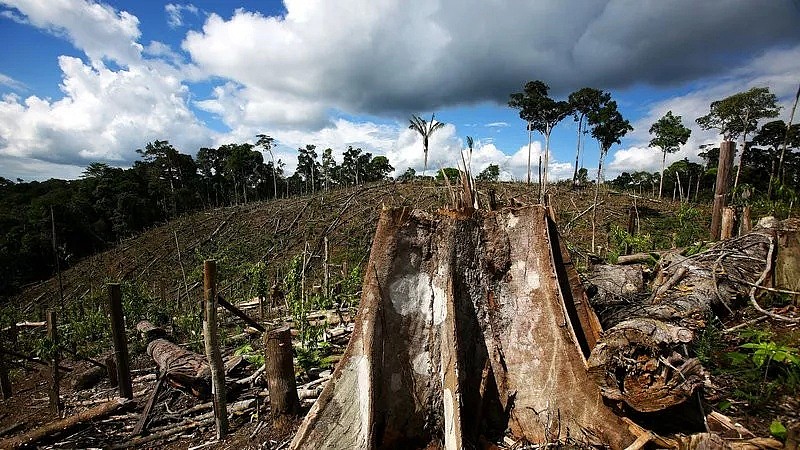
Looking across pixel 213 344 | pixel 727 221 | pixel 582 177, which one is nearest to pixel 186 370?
pixel 213 344

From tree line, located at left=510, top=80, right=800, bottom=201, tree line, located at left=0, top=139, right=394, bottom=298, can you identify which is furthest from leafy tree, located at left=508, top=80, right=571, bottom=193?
tree line, located at left=0, top=139, right=394, bottom=298

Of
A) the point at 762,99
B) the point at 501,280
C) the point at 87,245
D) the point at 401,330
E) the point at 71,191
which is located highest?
the point at 762,99

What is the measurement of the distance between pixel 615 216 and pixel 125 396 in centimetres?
2491

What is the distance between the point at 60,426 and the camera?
437 centimetres

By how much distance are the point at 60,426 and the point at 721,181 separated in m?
9.93

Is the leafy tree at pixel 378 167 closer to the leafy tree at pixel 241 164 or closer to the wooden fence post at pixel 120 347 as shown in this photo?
the leafy tree at pixel 241 164

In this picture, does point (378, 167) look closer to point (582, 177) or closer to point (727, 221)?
point (582, 177)

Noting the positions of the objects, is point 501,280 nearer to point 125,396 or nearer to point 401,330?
point 401,330

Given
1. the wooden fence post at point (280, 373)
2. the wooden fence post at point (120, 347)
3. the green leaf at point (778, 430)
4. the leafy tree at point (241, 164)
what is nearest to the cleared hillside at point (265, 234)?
the leafy tree at point (241, 164)

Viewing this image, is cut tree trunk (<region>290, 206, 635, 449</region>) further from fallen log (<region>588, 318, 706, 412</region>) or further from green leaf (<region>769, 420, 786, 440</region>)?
green leaf (<region>769, 420, 786, 440</region>)

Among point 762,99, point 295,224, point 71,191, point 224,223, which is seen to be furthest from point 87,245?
point 762,99

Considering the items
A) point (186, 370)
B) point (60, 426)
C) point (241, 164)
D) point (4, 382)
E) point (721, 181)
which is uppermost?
point (241, 164)

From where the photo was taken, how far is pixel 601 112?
3291 cm

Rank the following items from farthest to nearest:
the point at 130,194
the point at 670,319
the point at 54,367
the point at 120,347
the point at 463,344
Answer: the point at 130,194, the point at 54,367, the point at 120,347, the point at 670,319, the point at 463,344
